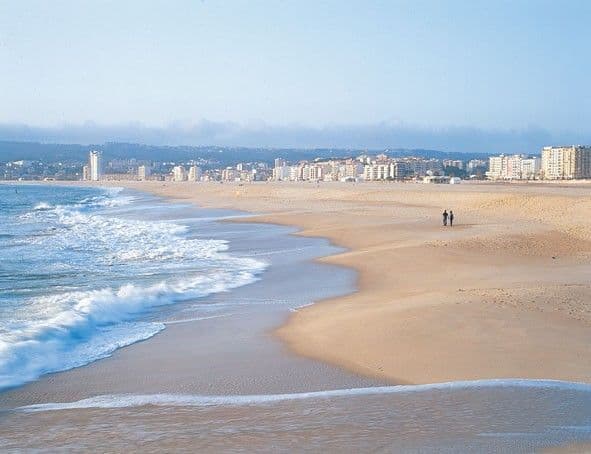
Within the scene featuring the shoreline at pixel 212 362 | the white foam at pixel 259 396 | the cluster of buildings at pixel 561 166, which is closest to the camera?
the white foam at pixel 259 396

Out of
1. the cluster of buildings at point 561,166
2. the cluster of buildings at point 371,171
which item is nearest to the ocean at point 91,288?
the cluster of buildings at point 561,166

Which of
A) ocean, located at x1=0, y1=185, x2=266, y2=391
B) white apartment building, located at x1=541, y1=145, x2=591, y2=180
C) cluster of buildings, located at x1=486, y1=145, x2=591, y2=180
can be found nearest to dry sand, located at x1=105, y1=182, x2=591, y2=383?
ocean, located at x1=0, y1=185, x2=266, y2=391

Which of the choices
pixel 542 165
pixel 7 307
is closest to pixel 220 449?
pixel 7 307

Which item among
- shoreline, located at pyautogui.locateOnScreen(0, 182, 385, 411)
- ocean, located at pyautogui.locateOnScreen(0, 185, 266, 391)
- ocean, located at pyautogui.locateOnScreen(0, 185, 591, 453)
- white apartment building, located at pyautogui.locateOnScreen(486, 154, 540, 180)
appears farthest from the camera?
white apartment building, located at pyautogui.locateOnScreen(486, 154, 540, 180)

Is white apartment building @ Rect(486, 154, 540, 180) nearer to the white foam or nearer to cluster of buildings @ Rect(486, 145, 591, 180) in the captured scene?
cluster of buildings @ Rect(486, 145, 591, 180)

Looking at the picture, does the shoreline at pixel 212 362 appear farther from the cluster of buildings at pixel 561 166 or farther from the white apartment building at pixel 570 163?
the white apartment building at pixel 570 163

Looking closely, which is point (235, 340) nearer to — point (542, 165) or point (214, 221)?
point (214, 221)
